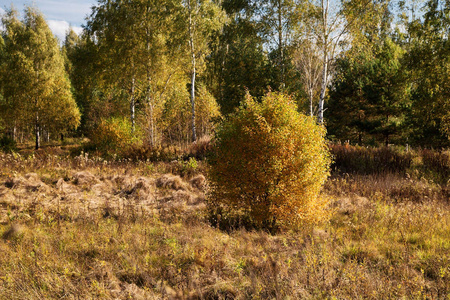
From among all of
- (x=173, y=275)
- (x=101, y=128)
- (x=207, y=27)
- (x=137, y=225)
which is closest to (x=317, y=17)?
(x=207, y=27)

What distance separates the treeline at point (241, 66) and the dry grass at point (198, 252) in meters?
6.98

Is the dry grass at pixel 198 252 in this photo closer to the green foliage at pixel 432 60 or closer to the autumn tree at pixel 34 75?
the green foliage at pixel 432 60

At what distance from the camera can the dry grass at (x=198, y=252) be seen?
348 cm

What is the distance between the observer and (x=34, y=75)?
76.0 ft

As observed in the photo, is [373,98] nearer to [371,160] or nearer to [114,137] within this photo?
[371,160]

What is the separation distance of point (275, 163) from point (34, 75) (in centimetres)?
2472

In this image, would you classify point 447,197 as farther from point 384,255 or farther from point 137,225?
point 137,225

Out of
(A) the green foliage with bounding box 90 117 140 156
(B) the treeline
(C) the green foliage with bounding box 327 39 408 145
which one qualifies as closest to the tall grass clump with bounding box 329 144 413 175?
(B) the treeline

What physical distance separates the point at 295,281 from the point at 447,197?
21.0 ft

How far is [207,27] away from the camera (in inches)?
704

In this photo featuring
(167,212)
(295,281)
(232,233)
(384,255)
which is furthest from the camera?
(167,212)

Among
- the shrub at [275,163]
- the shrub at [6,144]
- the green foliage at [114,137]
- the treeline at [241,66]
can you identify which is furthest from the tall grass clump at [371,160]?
the shrub at [6,144]

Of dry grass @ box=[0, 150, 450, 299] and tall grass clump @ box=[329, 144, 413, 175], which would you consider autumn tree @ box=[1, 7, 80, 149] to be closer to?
dry grass @ box=[0, 150, 450, 299]

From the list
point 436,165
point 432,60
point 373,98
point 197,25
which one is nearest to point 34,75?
point 197,25
